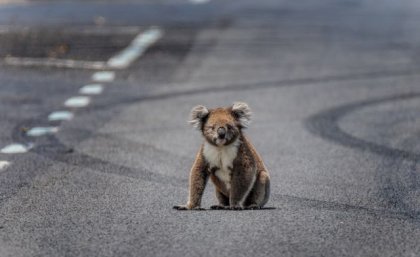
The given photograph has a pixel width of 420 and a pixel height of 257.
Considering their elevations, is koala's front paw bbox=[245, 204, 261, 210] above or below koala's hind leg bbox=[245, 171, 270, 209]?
below

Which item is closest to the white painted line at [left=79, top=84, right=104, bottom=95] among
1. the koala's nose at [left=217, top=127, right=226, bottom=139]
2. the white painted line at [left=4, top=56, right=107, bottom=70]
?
the white painted line at [left=4, top=56, right=107, bottom=70]

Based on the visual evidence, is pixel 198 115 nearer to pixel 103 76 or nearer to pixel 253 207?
pixel 253 207

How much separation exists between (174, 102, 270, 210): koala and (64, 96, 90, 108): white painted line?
7.06 meters

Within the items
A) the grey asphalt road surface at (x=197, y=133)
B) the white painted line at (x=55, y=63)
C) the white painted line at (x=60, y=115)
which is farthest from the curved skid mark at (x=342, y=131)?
the white painted line at (x=55, y=63)

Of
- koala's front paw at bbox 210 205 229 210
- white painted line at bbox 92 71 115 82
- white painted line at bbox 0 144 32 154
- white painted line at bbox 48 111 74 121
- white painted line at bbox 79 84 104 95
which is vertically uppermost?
koala's front paw at bbox 210 205 229 210

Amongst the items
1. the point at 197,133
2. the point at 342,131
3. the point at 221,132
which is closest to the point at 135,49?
the point at 197,133

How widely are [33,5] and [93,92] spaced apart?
13.6 metres

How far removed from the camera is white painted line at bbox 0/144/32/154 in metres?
13.6

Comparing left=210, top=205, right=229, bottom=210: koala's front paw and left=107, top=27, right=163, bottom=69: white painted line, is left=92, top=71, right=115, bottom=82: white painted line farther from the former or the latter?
left=210, top=205, right=229, bottom=210: koala's front paw

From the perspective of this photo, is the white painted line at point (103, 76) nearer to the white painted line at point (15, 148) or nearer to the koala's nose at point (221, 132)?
the white painted line at point (15, 148)

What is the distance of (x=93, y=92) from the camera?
18.5 meters

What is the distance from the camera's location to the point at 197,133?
15.2 m

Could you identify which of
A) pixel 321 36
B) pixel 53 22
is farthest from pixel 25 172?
pixel 53 22

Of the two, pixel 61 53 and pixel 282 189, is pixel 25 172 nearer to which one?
pixel 282 189
